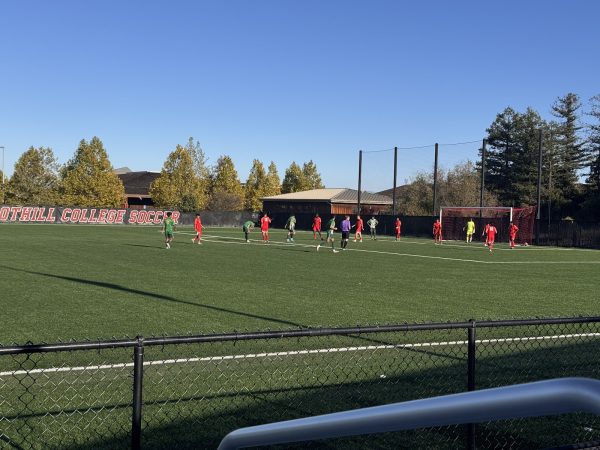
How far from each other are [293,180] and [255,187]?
24.6 ft

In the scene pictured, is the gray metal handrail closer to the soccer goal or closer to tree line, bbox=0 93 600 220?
the soccer goal

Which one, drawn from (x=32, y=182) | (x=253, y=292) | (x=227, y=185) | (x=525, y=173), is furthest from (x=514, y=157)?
(x=253, y=292)

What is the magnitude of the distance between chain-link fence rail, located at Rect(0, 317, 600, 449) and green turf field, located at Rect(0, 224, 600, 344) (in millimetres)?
2175

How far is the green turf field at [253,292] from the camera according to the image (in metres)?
11.1

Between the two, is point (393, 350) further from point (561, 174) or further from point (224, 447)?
point (561, 174)

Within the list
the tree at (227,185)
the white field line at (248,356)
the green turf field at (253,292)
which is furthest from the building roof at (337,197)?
the white field line at (248,356)

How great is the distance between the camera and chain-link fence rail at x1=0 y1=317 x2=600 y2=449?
5227 millimetres

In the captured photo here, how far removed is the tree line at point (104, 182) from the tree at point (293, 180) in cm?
1116

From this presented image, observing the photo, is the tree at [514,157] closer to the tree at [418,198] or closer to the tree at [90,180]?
the tree at [418,198]

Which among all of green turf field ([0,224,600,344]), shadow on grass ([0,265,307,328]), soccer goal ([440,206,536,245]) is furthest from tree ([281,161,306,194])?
shadow on grass ([0,265,307,328])

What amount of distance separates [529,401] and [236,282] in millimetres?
15709

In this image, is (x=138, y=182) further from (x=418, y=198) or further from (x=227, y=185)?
(x=418, y=198)

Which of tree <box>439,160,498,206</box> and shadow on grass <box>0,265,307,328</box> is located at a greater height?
→ tree <box>439,160,498,206</box>

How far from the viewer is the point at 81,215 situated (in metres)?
67.0
